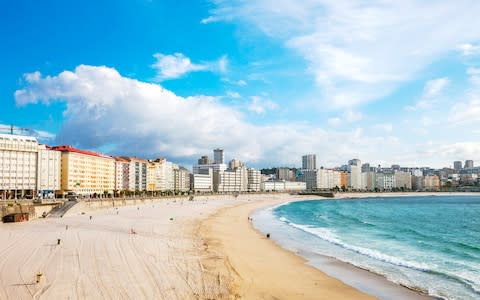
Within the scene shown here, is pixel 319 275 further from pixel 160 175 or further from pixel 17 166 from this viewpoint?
pixel 160 175

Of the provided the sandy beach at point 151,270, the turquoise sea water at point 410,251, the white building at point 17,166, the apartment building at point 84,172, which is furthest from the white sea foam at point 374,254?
the apartment building at point 84,172

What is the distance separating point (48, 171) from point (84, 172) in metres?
16.0

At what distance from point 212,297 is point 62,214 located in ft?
146

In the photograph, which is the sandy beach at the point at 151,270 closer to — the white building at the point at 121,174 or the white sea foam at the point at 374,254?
the white sea foam at the point at 374,254

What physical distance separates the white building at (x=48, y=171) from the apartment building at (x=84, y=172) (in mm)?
2588

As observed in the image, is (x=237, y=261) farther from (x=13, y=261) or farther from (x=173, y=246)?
(x=13, y=261)

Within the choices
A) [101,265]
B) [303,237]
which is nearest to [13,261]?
[101,265]

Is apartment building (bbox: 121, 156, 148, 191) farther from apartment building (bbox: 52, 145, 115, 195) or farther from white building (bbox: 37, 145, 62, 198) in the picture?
white building (bbox: 37, 145, 62, 198)

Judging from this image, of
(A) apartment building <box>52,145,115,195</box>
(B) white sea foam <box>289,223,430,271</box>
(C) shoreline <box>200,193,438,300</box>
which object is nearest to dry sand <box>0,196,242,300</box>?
(C) shoreline <box>200,193,438,300</box>

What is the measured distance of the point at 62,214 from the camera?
54688 mm

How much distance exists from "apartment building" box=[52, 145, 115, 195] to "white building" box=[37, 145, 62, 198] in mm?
2588

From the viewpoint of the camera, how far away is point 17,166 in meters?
93.1

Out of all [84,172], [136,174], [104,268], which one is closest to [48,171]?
[84,172]

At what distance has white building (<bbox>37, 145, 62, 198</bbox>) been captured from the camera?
97938mm
